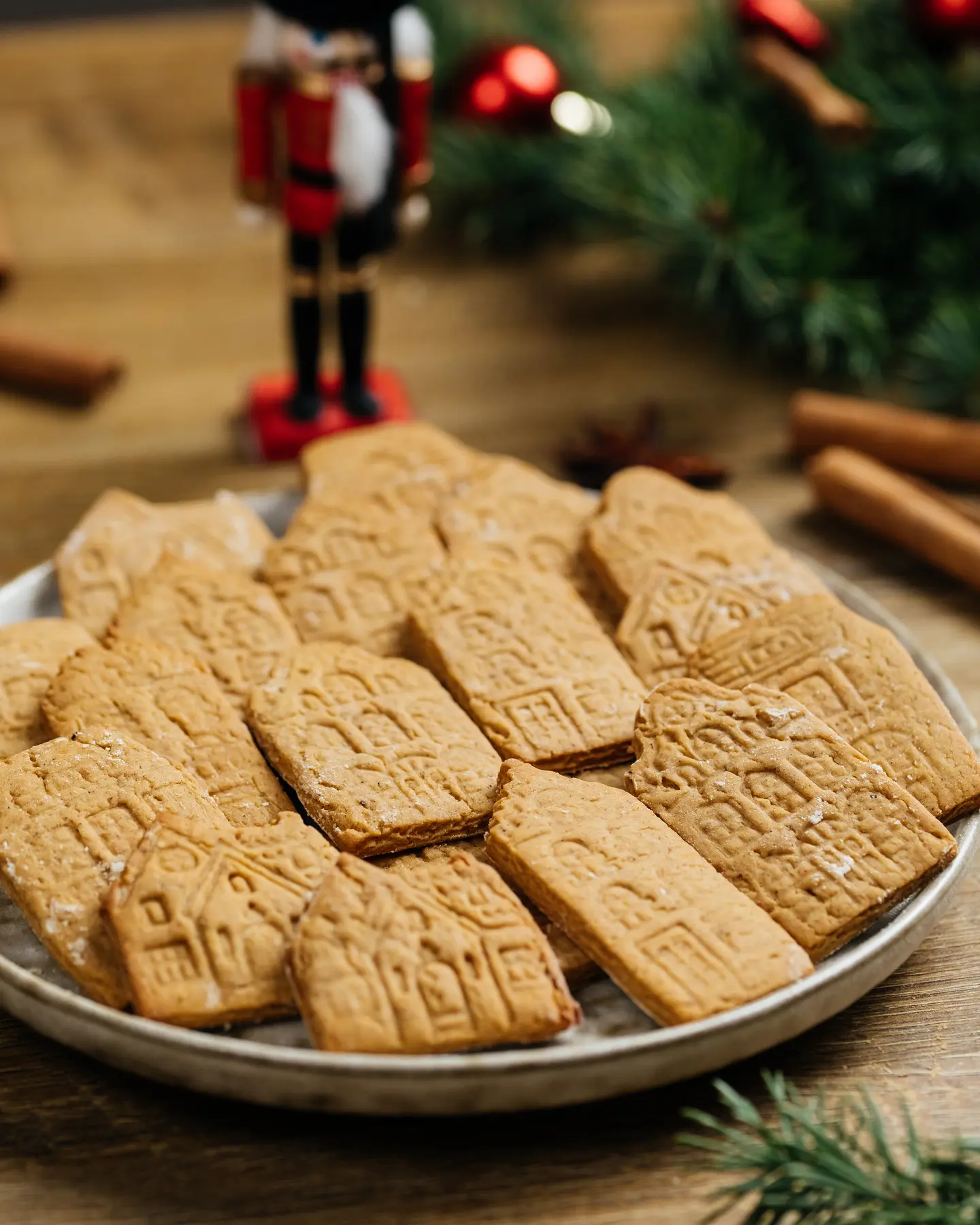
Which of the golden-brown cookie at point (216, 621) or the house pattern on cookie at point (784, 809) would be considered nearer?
the house pattern on cookie at point (784, 809)

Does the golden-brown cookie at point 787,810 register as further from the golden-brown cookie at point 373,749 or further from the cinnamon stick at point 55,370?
the cinnamon stick at point 55,370

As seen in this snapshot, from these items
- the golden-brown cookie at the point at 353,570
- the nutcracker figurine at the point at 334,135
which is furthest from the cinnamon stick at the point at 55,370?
the golden-brown cookie at the point at 353,570

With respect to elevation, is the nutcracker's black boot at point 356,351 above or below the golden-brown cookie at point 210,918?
above

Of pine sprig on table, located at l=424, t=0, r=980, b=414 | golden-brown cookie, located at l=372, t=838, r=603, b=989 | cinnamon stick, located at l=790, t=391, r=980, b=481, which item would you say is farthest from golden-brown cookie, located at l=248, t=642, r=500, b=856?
pine sprig on table, located at l=424, t=0, r=980, b=414

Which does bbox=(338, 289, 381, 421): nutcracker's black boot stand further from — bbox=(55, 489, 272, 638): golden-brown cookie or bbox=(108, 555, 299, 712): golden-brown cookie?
bbox=(108, 555, 299, 712): golden-brown cookie

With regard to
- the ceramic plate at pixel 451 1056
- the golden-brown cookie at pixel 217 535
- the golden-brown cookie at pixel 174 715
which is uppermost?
the golden-brown cookie at pixel 217 535

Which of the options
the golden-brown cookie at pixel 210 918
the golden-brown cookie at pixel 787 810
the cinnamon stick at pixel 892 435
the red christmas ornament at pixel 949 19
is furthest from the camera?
the red christmas ornament at pixel 949 19
